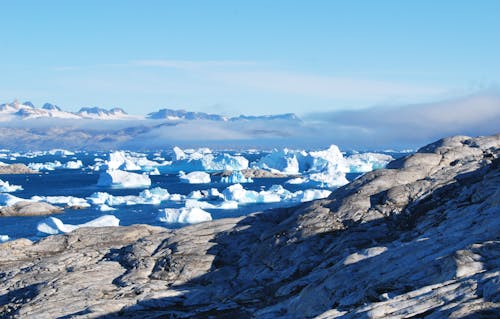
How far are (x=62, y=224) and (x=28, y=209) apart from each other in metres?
17.9

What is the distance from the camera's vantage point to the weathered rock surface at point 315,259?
1320 cm

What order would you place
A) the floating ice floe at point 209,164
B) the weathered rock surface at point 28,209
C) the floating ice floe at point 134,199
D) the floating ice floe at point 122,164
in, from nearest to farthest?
the weathered rock surface at point 28,209, the floating ice floe at point 134,199, the floating ice floe at point 209,164, the floating ice floe at point 122,164

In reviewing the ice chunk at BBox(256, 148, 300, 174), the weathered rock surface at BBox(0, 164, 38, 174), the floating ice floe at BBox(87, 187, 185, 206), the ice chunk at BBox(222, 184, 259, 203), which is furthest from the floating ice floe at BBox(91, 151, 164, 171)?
the ice chunk at BBox(222, 184, 259, 203)

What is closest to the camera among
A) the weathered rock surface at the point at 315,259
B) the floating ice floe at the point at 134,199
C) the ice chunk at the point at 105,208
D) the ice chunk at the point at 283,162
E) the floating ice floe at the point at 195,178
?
the weathered rock surface at the point at 315,259

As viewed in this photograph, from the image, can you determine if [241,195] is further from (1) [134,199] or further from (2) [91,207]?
(2) [91,207]

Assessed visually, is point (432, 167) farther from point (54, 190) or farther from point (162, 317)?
point (54, 190)

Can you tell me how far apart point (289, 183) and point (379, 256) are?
7896 cm

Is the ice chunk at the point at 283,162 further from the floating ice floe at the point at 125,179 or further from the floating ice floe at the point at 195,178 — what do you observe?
the floating ice floe at the point at 125,179

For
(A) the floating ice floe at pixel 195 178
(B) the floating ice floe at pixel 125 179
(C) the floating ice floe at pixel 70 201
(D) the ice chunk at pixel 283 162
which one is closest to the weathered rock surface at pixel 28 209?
(C) the floating ice floe at pixel 70 201

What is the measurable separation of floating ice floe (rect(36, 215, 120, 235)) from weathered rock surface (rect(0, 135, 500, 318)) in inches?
726

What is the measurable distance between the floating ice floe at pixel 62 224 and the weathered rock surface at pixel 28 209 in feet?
49.3

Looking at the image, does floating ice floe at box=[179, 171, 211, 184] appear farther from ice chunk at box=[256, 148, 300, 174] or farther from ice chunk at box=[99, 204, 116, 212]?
ice chunk at box=[99, 204, 116, 212]

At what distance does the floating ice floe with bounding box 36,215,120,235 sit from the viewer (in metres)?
45.3

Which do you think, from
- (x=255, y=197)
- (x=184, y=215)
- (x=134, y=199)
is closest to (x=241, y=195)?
(x=255, y=197)
